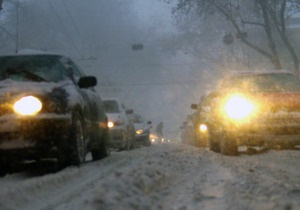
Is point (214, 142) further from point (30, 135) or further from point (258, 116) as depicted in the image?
point (30, 135)

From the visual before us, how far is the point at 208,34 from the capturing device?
46.4m

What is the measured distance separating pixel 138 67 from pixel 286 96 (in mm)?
61750

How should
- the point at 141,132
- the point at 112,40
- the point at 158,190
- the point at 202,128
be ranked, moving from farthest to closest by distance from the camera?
the point at 112,40 < the point at 141,132 < the point at 202,128 < the point at 158,190

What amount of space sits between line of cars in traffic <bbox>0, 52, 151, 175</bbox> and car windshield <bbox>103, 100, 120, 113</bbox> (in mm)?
7445

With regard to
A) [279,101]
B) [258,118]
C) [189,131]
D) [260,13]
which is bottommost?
[189,131]

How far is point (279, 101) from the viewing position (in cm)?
933

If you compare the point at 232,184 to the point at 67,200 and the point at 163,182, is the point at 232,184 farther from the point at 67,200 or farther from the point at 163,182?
the point at 67,200

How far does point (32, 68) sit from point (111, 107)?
339 inches

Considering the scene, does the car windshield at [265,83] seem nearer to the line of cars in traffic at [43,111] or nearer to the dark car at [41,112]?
the line of cars in traffic at [43,111]

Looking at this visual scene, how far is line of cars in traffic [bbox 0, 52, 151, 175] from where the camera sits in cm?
633

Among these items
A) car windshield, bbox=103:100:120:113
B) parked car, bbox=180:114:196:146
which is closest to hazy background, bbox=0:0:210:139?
parked car, bbox=180:114:196:146

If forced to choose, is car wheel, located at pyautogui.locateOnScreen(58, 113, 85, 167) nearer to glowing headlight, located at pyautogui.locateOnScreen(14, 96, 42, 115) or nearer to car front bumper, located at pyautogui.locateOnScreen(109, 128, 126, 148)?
glowing headlight, located at pyautogui.locateOnScreen(14, 96, 42, 115)

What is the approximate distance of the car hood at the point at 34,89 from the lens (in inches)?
258

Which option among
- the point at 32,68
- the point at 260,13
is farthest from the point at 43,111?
the point at 260,13
